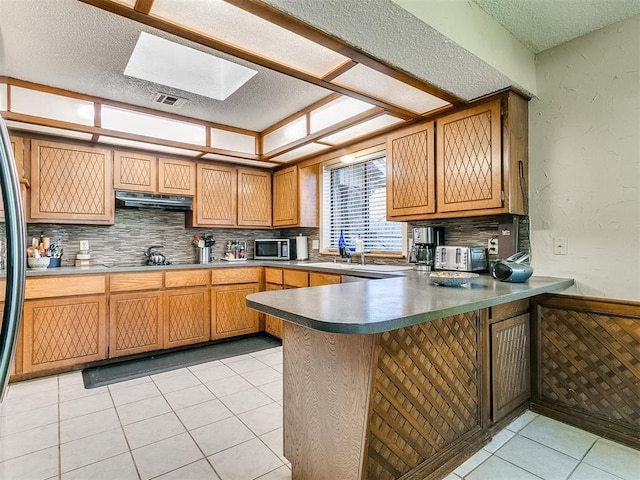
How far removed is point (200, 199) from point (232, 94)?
142 centimetres

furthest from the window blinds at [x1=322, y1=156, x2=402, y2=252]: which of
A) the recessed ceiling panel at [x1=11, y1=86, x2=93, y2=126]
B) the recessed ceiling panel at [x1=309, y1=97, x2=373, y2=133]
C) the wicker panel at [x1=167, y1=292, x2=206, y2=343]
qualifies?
the recessed ceiling panel at [x1=11, y1=86, x2=93, y2=126]

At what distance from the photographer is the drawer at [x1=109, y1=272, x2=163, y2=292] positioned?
3256 millimetres

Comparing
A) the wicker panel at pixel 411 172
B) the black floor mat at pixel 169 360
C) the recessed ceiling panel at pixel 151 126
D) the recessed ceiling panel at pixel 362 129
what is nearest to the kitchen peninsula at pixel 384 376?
the wicker panel at pixel 411 172

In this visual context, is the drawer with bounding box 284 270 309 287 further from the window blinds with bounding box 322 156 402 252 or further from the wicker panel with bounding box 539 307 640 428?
the wicker panel with bounding box 539 307 640 428

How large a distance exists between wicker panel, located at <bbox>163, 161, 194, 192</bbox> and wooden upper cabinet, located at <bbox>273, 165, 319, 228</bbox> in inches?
44.2

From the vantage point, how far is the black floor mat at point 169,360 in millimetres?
2977

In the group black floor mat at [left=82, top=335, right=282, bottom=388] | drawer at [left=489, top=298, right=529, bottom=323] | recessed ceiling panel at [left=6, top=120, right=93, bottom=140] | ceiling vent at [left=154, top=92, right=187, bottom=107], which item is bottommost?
black floor mat at [left=82, top=335, right=282, bottom=388]

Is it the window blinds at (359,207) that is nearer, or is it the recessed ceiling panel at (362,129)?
the recessed ceiling panel at (362,129)

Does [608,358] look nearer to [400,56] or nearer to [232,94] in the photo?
[400,56]

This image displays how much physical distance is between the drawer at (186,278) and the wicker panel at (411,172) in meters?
2.17

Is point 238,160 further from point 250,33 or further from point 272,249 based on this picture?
point 250,33

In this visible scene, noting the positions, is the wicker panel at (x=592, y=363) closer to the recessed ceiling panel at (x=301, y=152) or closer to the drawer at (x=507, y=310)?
the drawer at (x=507, y=310)

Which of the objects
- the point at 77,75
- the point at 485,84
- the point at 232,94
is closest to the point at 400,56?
the point at 485,84

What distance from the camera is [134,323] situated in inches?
132
